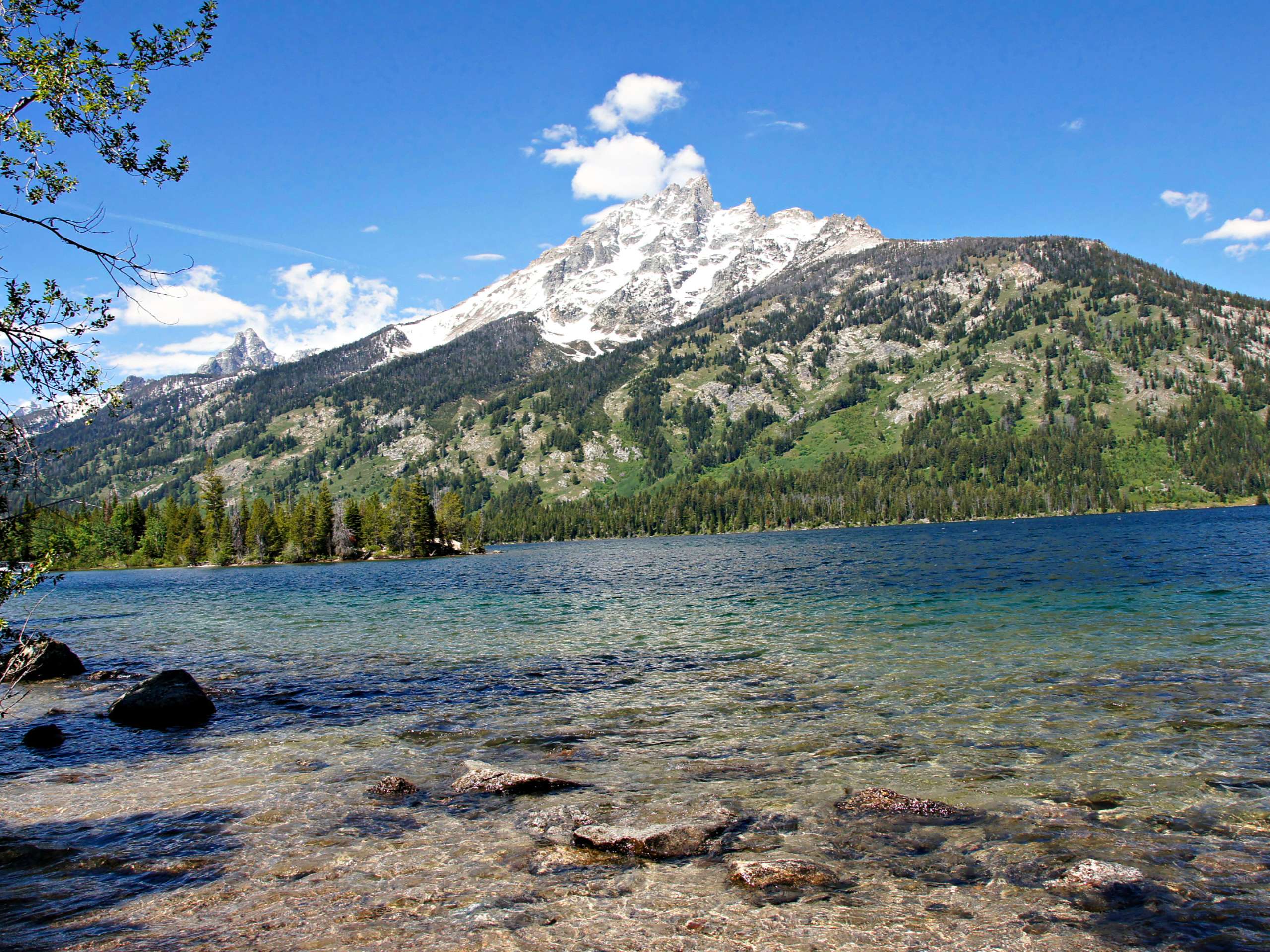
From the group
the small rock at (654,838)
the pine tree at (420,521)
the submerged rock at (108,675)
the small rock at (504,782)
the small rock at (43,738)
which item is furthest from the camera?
the pine tree at (420,521)

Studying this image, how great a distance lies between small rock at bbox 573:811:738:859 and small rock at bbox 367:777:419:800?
510cm

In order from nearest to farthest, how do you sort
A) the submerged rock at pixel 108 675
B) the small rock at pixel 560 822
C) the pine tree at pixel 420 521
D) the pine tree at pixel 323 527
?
the small rock at pixel 560 822, the submerged rock at pixel 108 675, the pine tree at pixel 323 527, the pine tree at pixel 420 521

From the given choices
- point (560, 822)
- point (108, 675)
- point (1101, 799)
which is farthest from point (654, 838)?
point (108, 675)

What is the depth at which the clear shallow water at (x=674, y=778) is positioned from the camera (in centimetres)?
968

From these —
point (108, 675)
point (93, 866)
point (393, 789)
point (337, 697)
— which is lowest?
point (337, 697)

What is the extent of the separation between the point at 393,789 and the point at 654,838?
279 inches

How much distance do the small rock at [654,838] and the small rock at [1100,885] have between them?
17.9 feet

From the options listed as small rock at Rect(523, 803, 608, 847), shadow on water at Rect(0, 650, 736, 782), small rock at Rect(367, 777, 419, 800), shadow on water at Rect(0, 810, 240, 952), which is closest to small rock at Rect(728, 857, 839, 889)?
small rock at Rect(523, 803, 608, 847)

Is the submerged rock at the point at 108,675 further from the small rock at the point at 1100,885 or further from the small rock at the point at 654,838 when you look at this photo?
the small rock at the point at 1100,885

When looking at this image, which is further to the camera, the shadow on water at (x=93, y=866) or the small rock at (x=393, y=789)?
the small rock at (x=393, y=789)

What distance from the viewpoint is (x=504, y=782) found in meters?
15.8

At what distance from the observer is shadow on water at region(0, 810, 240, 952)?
→ 9859mm

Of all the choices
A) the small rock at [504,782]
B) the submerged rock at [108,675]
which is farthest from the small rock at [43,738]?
the small rock at [504,782]

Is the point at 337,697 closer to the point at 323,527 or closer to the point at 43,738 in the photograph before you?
the point at 43,738
